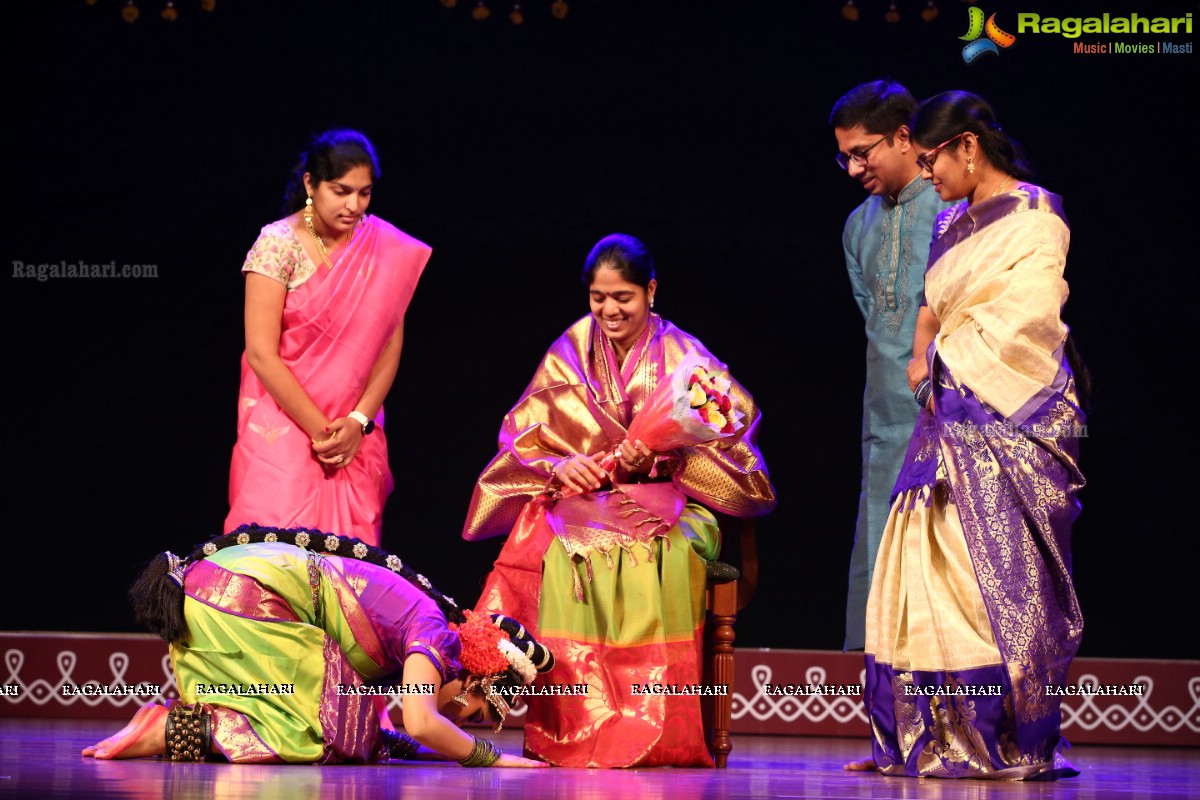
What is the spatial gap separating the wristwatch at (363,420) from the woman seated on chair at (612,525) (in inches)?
15.3

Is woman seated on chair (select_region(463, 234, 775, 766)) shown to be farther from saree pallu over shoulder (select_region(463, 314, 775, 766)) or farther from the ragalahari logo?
the ragalahari logo

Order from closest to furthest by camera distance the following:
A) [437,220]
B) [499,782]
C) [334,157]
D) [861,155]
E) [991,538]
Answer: [499,782] < [991,538] < [334,157] < [861,155] < [437,220]

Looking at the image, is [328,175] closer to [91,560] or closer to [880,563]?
[880,563]

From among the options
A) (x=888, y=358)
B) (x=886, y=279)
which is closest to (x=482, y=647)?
(x=888, y=358)

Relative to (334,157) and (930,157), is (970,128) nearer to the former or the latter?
(930,157)

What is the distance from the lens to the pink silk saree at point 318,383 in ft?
13.5

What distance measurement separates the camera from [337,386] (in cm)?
418

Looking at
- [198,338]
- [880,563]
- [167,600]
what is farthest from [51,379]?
[880,563]

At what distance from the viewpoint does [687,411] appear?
3672 millimetres

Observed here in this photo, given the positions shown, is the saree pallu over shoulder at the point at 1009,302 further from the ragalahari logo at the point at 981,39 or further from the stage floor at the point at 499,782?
the ragalahari logo at the point at 981,39

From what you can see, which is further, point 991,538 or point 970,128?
point 970,128

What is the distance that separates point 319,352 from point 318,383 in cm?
9

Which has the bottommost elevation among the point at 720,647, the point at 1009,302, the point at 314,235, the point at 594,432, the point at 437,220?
the point at 720,647

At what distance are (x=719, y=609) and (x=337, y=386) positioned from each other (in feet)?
3.92
